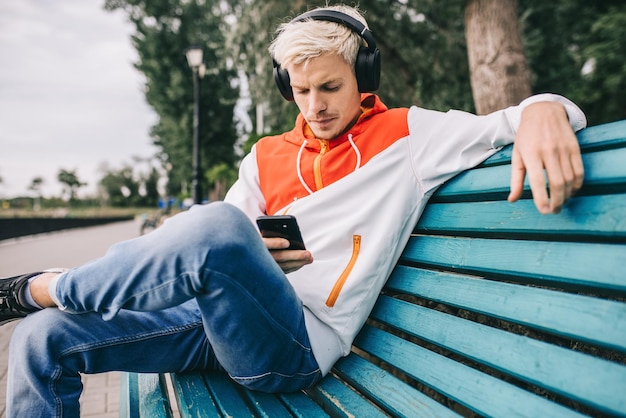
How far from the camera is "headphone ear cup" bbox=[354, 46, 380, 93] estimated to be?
1810 millimetres

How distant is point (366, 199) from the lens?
1.66m

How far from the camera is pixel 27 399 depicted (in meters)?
1.38

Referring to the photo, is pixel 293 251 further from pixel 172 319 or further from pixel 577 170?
pixel 577 170

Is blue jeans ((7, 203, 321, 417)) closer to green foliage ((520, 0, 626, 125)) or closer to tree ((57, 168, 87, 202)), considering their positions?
green foliage ((520, 0, 626, 125))

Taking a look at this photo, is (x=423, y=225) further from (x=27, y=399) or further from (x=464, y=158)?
(x=27, y=399)

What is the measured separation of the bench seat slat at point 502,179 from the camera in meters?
0.98

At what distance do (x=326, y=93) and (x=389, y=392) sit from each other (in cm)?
117

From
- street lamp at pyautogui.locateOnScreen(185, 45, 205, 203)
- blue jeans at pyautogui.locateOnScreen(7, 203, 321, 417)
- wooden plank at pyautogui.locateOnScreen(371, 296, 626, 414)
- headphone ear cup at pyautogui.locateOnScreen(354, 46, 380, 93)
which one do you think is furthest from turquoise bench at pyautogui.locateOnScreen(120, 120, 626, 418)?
street lamp at pyautogui.locateOnScreen(185, 45, 205, 203)

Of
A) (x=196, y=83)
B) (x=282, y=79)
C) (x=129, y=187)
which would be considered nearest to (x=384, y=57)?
(x=282, y=79)

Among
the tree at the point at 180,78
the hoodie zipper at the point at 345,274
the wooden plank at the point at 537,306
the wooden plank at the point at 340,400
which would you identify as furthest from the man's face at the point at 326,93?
the tree at the point at 180,78

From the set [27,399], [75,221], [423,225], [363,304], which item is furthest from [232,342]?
[75,221]

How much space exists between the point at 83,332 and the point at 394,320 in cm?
Answer: 109

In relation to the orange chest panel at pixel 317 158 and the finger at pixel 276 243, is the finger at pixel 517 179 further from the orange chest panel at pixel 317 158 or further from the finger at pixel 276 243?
the finger at pixel 276 243

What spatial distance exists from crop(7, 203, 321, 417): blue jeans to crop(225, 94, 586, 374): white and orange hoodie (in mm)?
151
